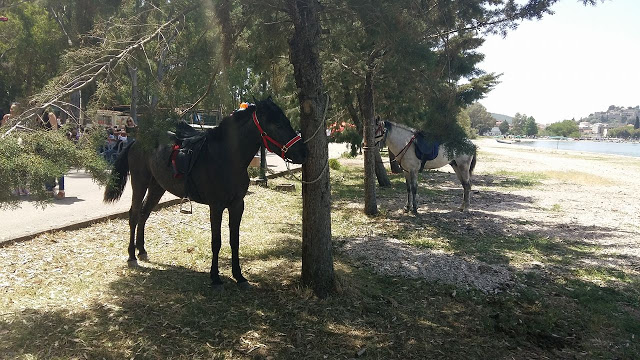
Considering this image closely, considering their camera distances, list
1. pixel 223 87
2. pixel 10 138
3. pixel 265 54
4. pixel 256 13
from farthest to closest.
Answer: pixel 265 54
pixel 256 13
pixel 223 87
pixel 10 138

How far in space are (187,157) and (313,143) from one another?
1.64 m

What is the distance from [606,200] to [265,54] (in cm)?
1303

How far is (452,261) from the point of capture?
6887 millimetres

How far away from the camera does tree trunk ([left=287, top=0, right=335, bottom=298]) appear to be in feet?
16.9

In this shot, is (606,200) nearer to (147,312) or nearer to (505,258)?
(505,258)

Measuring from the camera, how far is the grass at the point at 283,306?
162 inches

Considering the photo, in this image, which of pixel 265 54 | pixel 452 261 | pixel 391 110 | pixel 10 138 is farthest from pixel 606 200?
pixel 10 138

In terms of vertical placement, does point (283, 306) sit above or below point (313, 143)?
below

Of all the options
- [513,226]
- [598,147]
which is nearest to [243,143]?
[513,226]

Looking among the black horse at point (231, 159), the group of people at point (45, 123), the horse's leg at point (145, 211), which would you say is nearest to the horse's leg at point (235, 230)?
the black horse at point (231, 159)

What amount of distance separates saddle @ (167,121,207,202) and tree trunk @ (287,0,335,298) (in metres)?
1.39

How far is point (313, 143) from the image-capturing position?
518 centimetres

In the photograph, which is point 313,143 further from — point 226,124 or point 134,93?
point 134,93

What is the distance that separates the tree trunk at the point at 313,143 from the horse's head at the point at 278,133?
0.27m
